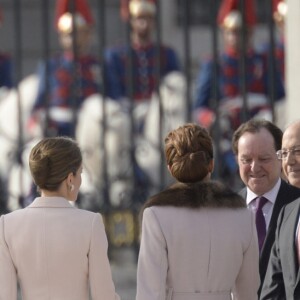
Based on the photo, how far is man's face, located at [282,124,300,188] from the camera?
582 centimetres

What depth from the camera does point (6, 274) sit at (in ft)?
16.6

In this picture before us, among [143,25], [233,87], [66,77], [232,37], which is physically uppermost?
[143,25]

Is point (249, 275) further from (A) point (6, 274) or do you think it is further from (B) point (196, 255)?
(A) point (6, 274)

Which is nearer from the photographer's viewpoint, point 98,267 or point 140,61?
point 98,267

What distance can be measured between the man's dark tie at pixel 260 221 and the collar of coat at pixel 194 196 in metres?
→ 0.67

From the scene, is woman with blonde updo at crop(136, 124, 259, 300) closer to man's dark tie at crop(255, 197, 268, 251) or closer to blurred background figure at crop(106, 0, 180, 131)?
man's dark tie at crop(255, 197, 268, 251)

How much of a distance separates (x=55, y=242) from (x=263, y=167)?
3.94 ft

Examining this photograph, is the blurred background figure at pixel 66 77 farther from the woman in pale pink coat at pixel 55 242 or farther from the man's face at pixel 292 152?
the woman in pale pink coat at pixel 55 242

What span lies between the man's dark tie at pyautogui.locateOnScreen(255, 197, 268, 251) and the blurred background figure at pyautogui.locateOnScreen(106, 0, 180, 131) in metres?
4.06

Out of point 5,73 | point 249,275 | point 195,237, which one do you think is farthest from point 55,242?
point 5,73

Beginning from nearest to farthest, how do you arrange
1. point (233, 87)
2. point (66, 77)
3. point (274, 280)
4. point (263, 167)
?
1. point (274, 280)
2. point (263, 167)
3. point (233, 87)
4. point (66, 77)

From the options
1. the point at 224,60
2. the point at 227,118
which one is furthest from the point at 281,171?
the point at 224,60

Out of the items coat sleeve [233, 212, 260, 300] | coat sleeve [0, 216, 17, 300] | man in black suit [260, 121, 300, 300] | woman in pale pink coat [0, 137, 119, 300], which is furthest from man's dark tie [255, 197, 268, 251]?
coat sleeve [0, 216, 17, 300]

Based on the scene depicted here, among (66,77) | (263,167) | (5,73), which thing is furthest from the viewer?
(5,73)
